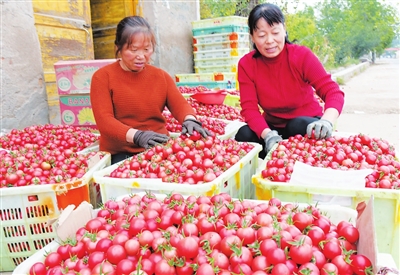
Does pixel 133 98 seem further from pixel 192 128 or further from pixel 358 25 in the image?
pixel 358 25

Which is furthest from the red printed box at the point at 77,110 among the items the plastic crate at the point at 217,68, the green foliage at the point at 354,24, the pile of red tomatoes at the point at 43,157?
the green foliage at the point at 354,24

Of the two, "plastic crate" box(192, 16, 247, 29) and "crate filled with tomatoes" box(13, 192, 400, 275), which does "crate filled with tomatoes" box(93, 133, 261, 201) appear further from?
"plastic crate" box(192, 16, 247, 29)

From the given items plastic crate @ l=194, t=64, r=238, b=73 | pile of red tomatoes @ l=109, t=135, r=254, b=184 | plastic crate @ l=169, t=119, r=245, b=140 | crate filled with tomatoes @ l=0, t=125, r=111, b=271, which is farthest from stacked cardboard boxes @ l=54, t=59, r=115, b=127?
plastic crate @ l=194, t=64, r=238, b=73

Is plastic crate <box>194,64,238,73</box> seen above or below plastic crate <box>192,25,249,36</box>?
below

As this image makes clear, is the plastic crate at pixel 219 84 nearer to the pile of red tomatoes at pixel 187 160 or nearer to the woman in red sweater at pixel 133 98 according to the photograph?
the woman in red sweater at pixel 133 98

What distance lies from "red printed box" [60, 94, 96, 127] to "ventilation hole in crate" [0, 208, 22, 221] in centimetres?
226

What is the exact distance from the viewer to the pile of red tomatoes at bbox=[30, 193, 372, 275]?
1.19 metres

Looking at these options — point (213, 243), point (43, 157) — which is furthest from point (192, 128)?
point (213, 243)

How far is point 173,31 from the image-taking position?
24.0ft

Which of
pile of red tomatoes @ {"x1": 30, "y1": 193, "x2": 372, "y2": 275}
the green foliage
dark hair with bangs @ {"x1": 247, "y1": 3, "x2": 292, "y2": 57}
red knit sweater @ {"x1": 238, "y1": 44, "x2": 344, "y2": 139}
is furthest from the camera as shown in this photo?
the green foliage

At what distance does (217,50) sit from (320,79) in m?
4.77

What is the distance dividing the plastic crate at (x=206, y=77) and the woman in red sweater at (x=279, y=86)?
3.52m

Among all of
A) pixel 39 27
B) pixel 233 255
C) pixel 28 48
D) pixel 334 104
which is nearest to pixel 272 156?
pixel 334 104

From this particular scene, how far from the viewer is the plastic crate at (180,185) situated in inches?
76.5
